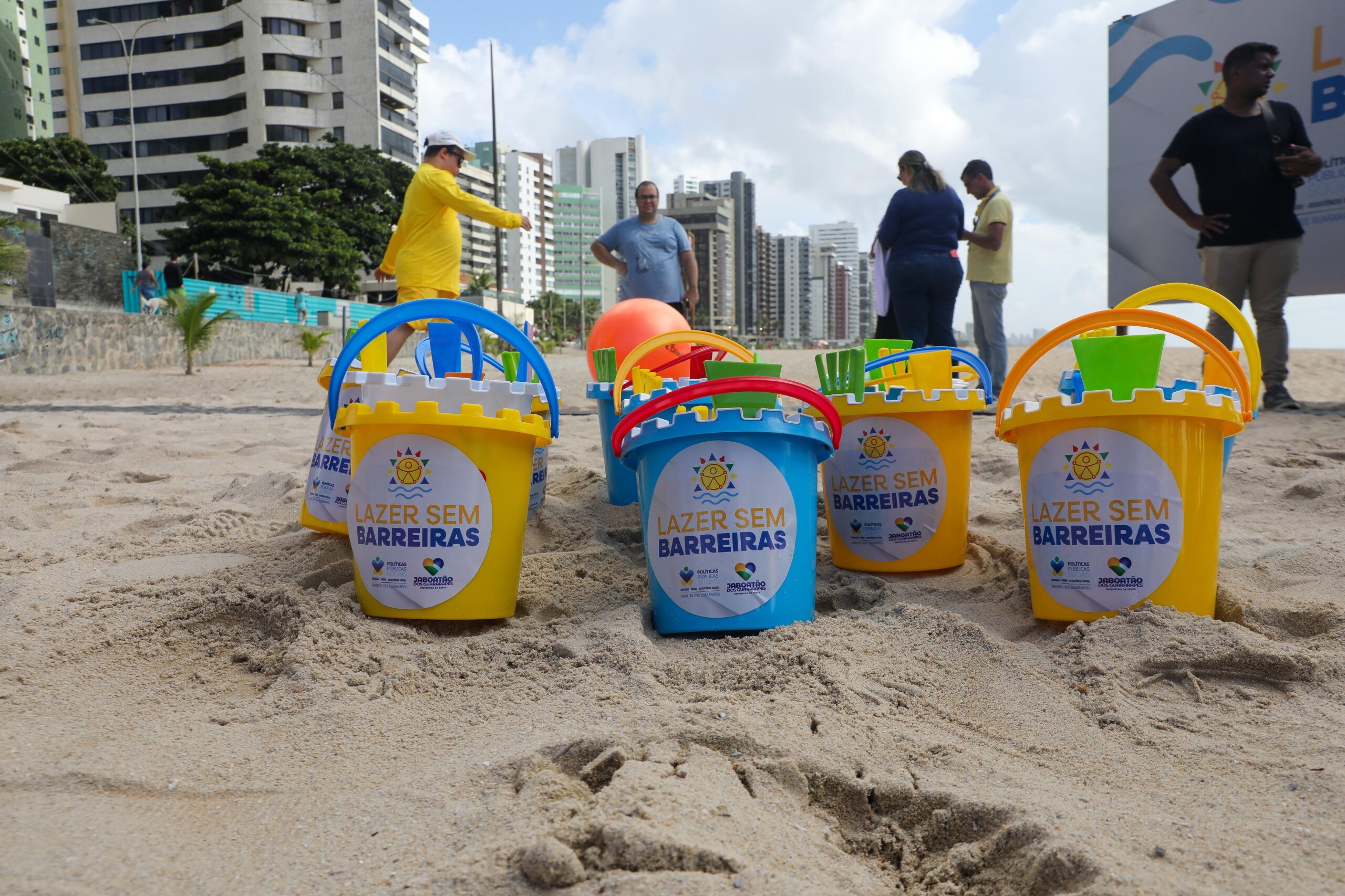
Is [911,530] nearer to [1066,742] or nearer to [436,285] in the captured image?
[1066,742]

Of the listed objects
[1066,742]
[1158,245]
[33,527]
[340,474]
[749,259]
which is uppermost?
[749,259]

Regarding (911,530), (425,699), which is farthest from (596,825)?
(911,530)

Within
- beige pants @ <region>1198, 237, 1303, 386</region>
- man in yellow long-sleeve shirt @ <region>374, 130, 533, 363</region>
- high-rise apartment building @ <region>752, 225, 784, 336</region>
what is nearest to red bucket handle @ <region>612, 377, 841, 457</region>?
man in yellow long-sleeve shirt @ <region>374, 130, 533, 363</region>

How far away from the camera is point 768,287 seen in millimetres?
81875

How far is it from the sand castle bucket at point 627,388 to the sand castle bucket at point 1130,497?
0.92m

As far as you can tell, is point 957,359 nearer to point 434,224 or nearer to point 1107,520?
point 1107,520

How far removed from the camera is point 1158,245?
7.89 m

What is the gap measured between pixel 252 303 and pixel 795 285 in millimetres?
70476

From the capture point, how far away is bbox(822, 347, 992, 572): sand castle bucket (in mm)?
2285

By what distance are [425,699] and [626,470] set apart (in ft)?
4.77

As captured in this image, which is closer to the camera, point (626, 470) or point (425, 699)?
point (425, 699)

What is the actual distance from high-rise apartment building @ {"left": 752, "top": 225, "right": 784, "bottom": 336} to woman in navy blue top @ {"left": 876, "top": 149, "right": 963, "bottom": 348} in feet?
232

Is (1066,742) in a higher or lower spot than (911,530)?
lower

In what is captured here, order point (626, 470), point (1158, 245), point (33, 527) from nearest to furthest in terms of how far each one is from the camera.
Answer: point (33, 527) → point (626, 470) → point (1158, 245)
